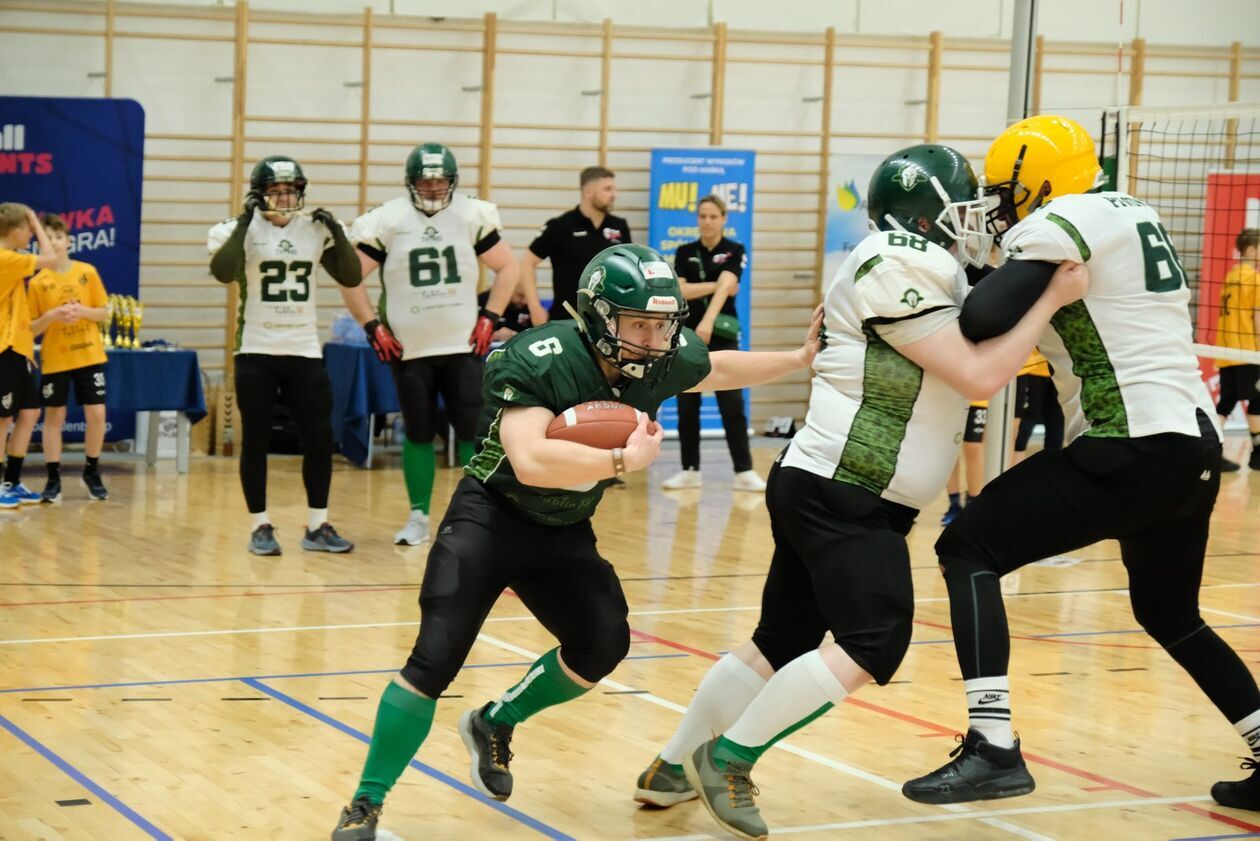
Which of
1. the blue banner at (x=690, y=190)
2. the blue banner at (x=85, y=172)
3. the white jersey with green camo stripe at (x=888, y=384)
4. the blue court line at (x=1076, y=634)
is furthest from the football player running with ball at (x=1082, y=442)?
the blue banner at (x=690, y=190)

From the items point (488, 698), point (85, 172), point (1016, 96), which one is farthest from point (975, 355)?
point (85, 172)

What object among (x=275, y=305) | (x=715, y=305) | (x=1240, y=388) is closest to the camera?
(x=275, y=305)

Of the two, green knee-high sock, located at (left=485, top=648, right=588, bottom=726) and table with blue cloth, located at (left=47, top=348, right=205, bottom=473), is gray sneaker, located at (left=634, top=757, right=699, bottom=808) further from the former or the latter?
table with blue cloth, located at (left=47, top=348, right=205, bottom=473)

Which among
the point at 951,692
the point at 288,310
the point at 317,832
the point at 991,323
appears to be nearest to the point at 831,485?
the point at 991,323

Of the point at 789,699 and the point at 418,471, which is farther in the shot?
the point at 418,471

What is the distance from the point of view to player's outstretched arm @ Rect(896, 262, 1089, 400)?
3686mm

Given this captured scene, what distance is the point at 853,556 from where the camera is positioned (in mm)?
3750

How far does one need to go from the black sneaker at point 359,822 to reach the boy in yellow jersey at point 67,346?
681 cm

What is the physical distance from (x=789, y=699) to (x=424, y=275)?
5.11 m

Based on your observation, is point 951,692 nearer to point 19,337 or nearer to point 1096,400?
point 1096,400

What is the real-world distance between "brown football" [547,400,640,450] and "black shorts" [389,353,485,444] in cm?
475

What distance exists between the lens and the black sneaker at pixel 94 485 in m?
10.1

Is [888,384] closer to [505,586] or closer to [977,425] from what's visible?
[505,586]

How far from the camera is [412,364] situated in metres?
8.47
